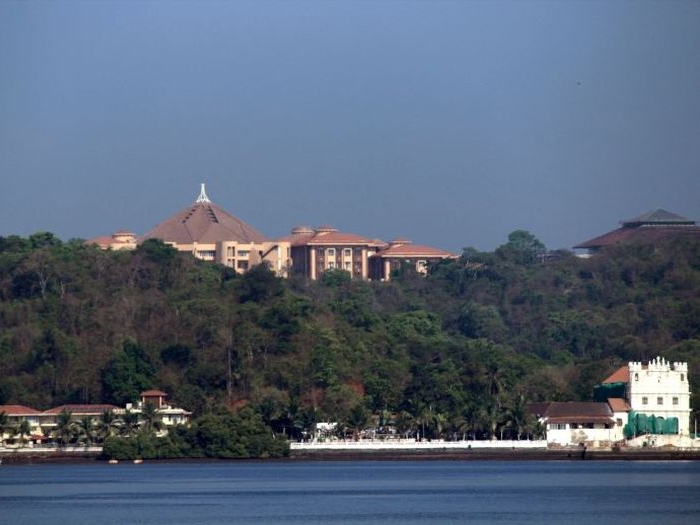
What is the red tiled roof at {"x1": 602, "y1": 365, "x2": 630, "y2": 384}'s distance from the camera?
348 feet

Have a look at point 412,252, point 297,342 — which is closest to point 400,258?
point 412,252

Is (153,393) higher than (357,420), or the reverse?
(153,393)

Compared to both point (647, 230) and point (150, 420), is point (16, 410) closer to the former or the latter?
point (150, 420)

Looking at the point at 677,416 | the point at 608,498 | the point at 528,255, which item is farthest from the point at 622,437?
the point at 528,255

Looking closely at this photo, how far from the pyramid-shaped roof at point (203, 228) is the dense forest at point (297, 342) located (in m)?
23.5

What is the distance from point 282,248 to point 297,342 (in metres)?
59.7

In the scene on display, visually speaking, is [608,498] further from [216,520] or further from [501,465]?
[501,465]

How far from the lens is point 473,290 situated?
16262cm

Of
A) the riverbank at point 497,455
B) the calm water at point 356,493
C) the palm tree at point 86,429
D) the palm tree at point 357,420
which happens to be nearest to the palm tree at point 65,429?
the palm tree at point 86,429

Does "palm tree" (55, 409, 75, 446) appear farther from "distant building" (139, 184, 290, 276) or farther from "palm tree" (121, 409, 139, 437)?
"distant building" (139, 184, 290, 276)

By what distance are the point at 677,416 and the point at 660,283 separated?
53.5 m

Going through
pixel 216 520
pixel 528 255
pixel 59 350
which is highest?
pixel 528 255

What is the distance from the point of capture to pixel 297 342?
117 m

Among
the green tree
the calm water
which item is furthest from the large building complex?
the calm water
